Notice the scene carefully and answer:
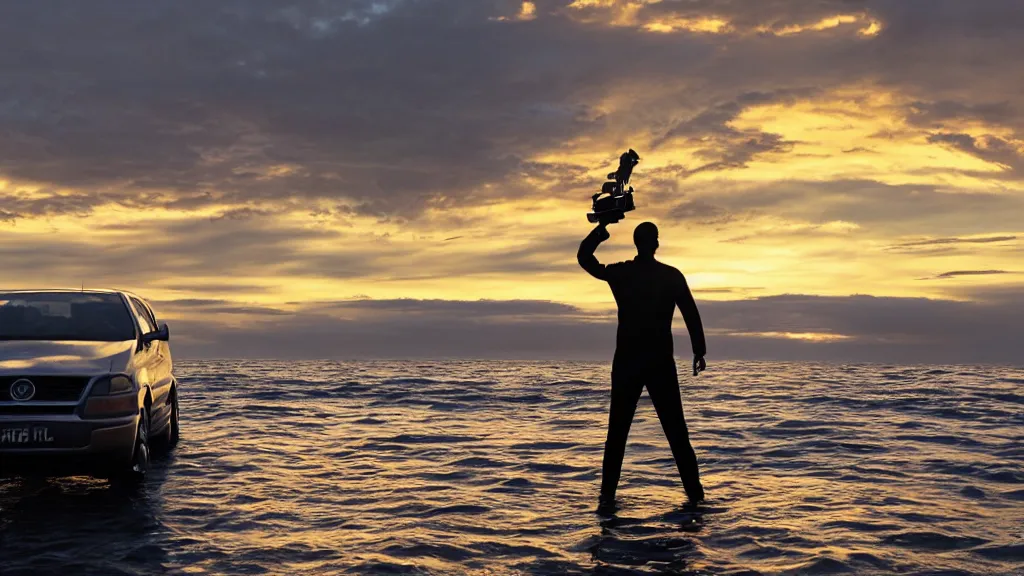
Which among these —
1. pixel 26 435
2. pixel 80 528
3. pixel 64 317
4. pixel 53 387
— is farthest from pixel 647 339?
pixel 64 317

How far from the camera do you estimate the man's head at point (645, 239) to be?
316 inches

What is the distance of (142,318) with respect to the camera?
1045cm

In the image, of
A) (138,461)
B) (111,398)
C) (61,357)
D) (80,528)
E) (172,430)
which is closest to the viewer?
(80,528)

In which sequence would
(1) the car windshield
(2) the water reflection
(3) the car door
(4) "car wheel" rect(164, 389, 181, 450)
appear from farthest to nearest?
1. (4) "car wheel" rect(164, 389, 181, 450)
2. (1) the car windshield
3. (3) the car door
4. (2) the water reflection

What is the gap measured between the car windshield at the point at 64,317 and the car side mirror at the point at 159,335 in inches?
6.7

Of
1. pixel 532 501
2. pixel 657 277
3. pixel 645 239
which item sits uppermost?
pixel 645 239

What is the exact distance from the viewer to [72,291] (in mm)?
10062

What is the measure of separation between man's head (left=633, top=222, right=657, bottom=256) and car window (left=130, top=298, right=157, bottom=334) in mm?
5300

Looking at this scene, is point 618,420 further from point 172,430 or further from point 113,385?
point 172,430

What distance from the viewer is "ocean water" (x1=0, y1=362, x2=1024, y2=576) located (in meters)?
6.16

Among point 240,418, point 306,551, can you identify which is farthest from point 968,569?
point 240,418

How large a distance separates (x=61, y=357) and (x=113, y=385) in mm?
571

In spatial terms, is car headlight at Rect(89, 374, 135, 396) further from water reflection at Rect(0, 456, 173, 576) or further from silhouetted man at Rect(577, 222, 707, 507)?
silhouetted man at Rect(577, 222, 707, 507)

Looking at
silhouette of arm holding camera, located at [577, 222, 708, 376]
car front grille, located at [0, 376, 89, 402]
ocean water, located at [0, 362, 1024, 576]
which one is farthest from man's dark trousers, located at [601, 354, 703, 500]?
car front grille, located at [0, 376, 89, 402]
